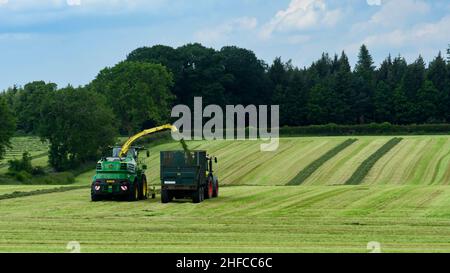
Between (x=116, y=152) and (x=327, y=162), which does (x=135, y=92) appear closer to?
(x=327, y=162)

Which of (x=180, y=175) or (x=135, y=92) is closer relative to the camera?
(x=180, y=175)

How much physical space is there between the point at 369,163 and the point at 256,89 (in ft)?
236

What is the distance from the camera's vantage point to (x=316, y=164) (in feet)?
215

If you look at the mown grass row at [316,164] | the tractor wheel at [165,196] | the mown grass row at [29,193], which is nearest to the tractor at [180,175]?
the tractor wheel at [165,196]

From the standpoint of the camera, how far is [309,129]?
306 feet

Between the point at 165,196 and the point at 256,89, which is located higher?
the point at 256,89

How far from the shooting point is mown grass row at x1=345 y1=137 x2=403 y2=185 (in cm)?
5719

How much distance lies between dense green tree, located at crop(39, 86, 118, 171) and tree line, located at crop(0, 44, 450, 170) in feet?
20.7

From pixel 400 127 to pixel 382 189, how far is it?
165 feet

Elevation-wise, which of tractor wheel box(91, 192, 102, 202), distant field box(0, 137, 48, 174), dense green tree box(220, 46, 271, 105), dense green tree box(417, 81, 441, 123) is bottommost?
distant field box(0, 137, 48, 174)

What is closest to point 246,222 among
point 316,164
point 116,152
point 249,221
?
point 249,221

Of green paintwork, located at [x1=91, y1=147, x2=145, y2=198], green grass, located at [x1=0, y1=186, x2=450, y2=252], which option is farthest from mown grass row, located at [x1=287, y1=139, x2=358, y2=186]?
green paintwork, located at [x1=91, y1=147, x2=145, y2=198]

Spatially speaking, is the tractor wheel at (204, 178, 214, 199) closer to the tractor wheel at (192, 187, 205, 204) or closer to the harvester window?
the tractor wheel at (192, 187, 205, 204)
